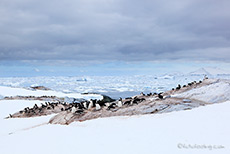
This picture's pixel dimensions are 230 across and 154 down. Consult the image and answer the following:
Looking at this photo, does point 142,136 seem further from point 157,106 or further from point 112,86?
point 112,86

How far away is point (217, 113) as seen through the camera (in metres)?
6.59

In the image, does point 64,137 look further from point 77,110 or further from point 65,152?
point 77,110

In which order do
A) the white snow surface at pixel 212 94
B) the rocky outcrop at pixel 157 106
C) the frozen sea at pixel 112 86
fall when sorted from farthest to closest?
the frozen sea at pixel 112 86
the white snow surface at pixel 212 94
the rocky outcrop at pixel 157 106

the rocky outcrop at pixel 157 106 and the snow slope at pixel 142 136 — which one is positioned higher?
the rocky outcrop at pixel 157 106

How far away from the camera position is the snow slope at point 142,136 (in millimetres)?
4660

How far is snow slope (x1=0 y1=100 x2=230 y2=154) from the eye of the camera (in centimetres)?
466

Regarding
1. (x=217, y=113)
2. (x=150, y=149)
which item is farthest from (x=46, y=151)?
(x=217, y=113)

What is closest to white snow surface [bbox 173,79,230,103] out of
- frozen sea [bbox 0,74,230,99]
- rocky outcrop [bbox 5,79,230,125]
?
rocky outcrop [bbox 5,79,230,125]

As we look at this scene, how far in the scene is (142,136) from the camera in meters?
5.47

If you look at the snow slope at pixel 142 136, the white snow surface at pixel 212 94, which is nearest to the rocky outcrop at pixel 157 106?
the white snow surface at pixel 212 94

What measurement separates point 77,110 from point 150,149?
20.1 ft

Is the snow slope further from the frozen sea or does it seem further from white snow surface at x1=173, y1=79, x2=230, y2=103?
the frozen sea

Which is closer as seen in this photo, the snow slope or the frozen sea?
the snow slope

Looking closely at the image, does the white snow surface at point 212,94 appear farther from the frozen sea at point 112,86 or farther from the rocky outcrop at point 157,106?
the frozen sea at point 112,86
